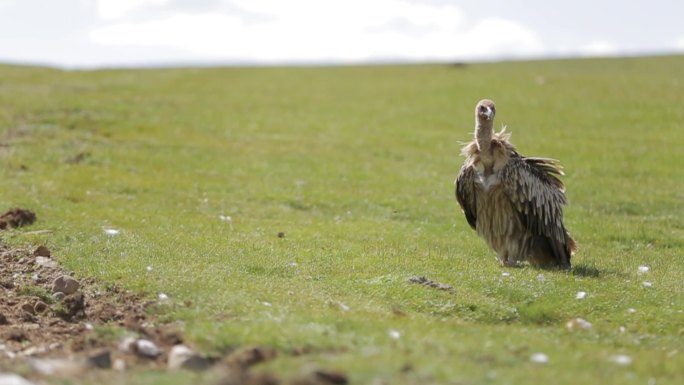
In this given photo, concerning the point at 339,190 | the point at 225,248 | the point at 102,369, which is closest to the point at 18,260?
the point at 225,248

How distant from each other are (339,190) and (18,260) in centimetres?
1183

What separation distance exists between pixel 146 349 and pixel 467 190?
8421 mm

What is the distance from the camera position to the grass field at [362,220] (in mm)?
11047

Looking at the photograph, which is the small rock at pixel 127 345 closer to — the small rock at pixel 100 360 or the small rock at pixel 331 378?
the small rock at pixel 100 360

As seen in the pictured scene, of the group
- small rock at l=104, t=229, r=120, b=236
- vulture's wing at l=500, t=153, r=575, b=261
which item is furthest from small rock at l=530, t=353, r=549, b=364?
small rock at l=104, t=229, r=120, b=236

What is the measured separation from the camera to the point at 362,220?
23.0m

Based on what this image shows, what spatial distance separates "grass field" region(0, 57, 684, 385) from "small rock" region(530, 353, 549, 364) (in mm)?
126

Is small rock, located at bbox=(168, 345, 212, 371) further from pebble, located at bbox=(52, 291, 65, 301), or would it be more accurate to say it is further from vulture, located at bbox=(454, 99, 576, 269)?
vulture, located at bbox=(454, 99, 576, 269)

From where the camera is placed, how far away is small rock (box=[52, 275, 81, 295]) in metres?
14.3

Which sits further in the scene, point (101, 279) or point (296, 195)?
point (296, 195)

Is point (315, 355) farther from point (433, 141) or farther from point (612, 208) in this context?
point (433, 141)

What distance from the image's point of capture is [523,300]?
14273 millimetres

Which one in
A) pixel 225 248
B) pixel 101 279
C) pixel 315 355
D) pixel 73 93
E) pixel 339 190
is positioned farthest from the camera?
pixel 73 93

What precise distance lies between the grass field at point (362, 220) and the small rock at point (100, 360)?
1.04m
